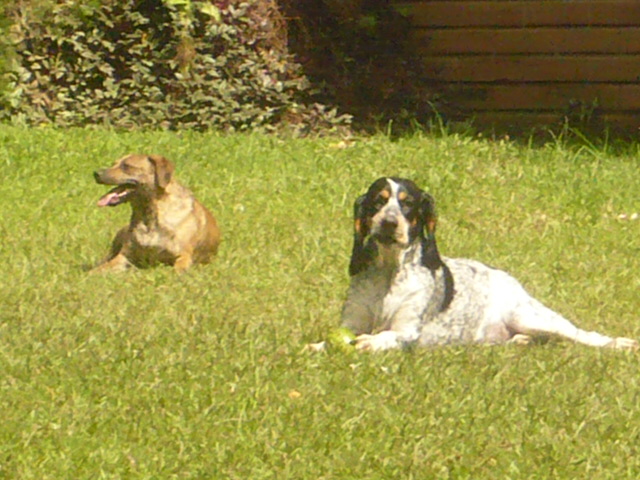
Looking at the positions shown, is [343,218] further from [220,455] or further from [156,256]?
[220,455]

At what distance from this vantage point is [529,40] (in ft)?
45.1

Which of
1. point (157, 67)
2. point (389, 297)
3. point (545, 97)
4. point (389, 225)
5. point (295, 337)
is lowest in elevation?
point (157, 67)

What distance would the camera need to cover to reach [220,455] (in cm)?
501

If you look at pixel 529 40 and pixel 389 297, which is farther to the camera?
pixel 529 40

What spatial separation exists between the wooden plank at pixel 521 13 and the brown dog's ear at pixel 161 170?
559 cm

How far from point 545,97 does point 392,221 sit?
7680mm

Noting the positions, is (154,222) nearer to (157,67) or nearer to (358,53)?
(157,67)

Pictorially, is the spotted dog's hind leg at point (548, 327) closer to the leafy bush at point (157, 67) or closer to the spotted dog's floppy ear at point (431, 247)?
the spotted dog's floppy ear at point (431, 247)

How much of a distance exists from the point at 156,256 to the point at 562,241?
2629 millimetres

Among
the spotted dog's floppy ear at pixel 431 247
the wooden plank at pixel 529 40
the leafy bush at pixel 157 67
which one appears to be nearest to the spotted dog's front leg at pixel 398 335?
the spotted dog's floppy ear at pixel 431 247

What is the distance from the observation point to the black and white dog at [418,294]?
641 cm

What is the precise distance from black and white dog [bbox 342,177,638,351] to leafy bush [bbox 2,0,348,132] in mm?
6746

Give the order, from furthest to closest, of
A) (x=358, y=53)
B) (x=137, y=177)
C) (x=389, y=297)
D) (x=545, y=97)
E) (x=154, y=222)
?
1. (x=358, y=53)
2. (x=545, y=97)
3. (x=154, y=222)
4. (x=137, y=177)
5. (x=389, y=297)

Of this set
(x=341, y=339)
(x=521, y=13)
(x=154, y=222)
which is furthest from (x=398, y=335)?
(x=521, y=13)
